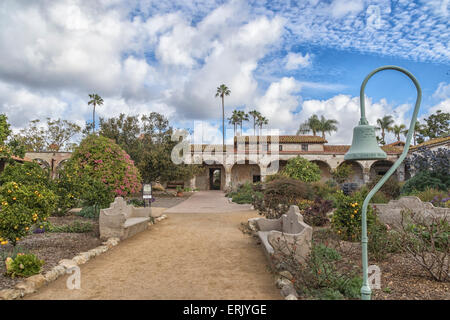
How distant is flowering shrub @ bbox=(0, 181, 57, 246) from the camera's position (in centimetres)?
492

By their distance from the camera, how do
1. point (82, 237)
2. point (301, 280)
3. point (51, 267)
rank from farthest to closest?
point (82, 237), point (51, 267), point (301, 280)

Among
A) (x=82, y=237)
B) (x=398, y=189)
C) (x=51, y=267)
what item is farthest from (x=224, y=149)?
(x=51, y=267)

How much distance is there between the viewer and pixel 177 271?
15.8ft

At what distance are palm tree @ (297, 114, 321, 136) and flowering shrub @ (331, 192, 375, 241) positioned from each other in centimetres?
3010

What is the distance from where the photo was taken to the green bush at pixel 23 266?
167 inches

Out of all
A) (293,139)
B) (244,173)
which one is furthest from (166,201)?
(293,139)

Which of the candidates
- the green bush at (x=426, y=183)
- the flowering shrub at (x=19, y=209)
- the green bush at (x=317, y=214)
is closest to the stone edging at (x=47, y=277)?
the flowering shrub at (x=19, y=209)

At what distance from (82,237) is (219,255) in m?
3.65

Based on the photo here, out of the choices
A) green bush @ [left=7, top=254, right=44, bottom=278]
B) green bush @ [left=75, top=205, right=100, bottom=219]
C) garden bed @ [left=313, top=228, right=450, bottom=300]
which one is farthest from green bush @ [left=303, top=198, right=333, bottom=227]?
green bush @ [left=75, top=205, right=100, bottom=219]

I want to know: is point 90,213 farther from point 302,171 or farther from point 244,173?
point 244,173

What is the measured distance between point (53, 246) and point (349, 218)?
6507 mm

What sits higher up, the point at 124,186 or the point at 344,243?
the point at 124,186

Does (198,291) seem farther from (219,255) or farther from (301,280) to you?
(219,255)
